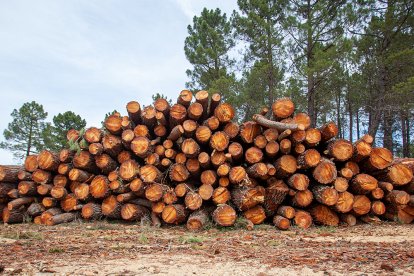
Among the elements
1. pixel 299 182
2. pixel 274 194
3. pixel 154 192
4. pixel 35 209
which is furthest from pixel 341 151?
pixel 35 209

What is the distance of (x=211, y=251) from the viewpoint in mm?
4195

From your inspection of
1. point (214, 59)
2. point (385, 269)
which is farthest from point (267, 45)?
point (385, 269)

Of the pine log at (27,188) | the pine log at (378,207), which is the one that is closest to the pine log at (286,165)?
the pine log at (378,207)

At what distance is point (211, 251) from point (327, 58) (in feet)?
38.6

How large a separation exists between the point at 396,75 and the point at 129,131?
13.0m

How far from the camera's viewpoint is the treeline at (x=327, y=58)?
1458cm

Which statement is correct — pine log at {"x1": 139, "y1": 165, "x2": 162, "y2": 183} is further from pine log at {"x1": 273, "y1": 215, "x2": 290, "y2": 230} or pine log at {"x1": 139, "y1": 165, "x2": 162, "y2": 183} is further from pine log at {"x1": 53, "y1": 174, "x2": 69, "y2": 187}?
pine log at {"x1": 273, "y1": 215, "x2": 290, "y2": 230}

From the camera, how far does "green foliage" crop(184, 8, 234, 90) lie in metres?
19.7

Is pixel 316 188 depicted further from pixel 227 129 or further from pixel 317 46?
pixel 317 46

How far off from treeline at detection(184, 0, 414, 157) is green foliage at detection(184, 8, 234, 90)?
5.00 feet

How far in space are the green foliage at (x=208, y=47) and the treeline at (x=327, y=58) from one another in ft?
5.00

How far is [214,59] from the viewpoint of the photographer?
65.2ft

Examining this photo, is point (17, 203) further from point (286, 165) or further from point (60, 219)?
point (286, 165)

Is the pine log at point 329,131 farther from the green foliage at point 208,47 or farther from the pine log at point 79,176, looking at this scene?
the green foliage at point 208,47
